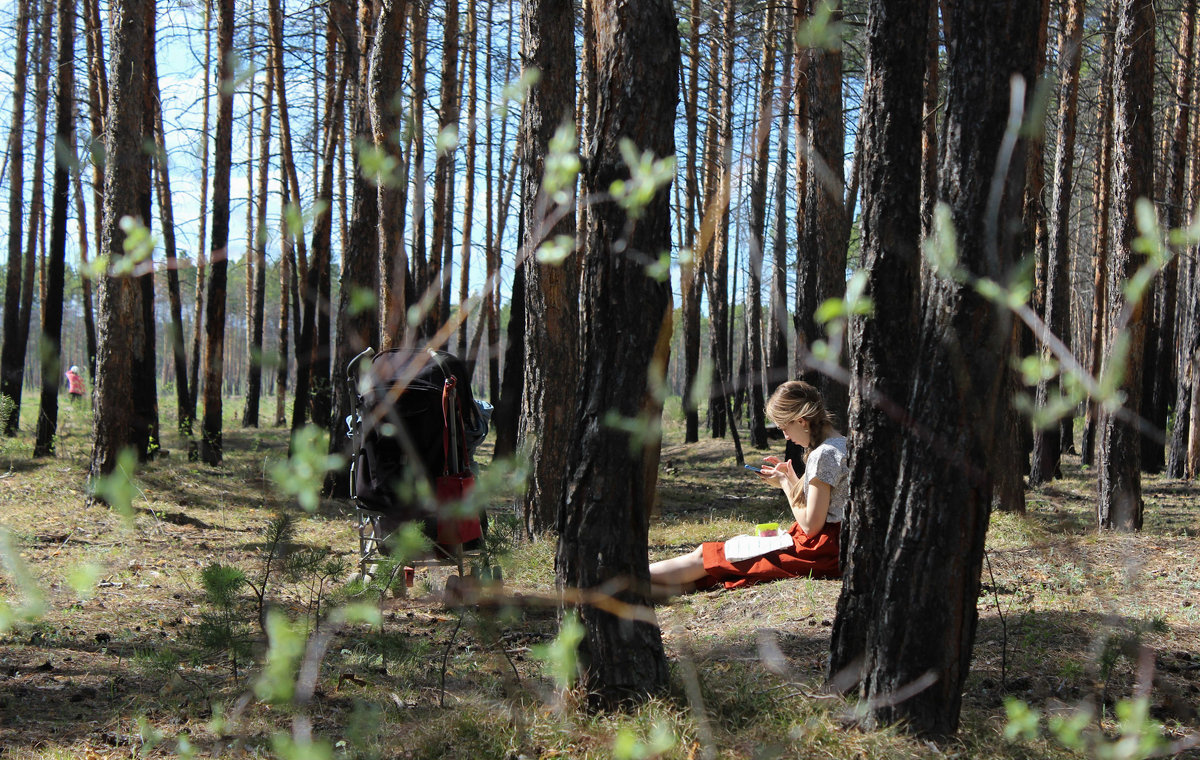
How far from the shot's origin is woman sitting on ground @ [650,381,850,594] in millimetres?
4934

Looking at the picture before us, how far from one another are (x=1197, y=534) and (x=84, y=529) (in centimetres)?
974

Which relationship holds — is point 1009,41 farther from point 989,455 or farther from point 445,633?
point 445,633

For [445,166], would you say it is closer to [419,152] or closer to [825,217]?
[825,217]

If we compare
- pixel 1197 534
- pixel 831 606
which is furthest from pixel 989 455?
pixel 1197 534

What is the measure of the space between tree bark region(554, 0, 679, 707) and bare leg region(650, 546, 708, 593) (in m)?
2.16

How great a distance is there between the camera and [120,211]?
862 cm

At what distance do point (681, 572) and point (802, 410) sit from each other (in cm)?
135

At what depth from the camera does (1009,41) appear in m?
2.87

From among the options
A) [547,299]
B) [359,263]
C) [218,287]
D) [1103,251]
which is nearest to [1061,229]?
[1103,251]

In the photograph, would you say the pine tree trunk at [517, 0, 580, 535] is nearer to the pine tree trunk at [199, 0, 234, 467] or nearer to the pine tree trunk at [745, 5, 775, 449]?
the pine tree trunk at [199, 0, 234, 467]

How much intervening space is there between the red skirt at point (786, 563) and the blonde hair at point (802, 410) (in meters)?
0.56

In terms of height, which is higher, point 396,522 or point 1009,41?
point 1009,41

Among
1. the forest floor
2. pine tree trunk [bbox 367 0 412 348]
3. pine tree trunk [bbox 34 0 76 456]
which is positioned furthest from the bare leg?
pine tree trunk [bbox 34 0 76 456]

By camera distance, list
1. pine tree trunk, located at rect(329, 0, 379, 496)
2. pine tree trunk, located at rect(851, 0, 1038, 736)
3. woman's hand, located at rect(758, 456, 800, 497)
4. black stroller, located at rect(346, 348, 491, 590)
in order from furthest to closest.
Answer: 1. pine tree trunk, located at rect(329, 0, 379, 496)
2. black stroller, located at rect(346, 348, 491, 590)
3. woman's hand, located at rect(758, 456, 800, 497)
4. pine tree trunk, located at rect(851, 0, 1038, 736)
